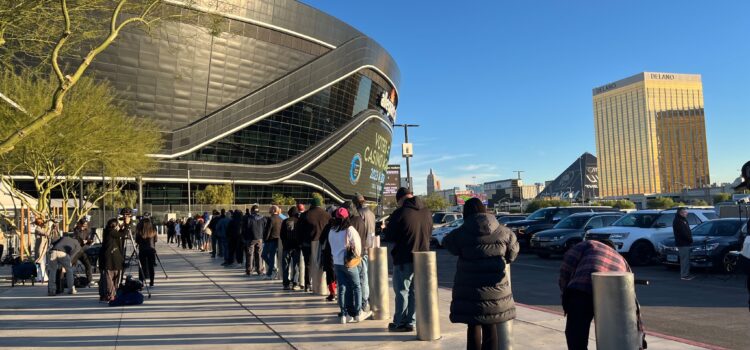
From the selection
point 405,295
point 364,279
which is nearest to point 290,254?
point 364,279

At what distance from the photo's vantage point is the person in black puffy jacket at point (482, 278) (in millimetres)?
5035

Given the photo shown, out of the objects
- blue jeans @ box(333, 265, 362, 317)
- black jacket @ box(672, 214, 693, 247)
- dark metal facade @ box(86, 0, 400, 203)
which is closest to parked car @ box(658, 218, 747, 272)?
black jacket @ box(672, 214, 693, 247)

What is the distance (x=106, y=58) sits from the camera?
59594mm

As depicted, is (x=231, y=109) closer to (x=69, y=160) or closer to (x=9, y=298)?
(x=69, y=160)

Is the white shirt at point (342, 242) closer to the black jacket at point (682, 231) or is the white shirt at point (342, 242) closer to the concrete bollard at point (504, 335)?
the concrete bollard at point (504, 335)

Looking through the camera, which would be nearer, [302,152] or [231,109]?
[231,109]

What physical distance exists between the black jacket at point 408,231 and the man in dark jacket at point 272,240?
6.25 meters

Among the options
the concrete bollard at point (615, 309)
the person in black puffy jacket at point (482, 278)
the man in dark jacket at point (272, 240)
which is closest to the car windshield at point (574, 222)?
the man in dark jacket at point (272, 240)

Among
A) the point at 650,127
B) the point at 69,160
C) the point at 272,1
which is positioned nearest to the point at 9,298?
the point at 69,160

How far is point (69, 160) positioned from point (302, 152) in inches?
2056

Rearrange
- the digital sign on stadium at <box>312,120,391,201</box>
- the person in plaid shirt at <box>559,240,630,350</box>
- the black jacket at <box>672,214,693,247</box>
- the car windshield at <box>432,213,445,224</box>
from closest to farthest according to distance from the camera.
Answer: the person in plaid shirt at <box>559,240,630,350</box> < the black jacket at <box>672,214,693,247</box> < the car windshield at <box>432,213,445,224</box> < the digital sign on stadium at <box>312,120,391,201</box>

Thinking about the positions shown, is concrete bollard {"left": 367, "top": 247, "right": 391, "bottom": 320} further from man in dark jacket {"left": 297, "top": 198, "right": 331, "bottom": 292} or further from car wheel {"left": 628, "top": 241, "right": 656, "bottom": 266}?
car wheel {"left": 628, "top": 241, "right": 656, "bottom": 266}

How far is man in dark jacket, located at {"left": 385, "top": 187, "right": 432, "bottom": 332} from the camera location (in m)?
7.27

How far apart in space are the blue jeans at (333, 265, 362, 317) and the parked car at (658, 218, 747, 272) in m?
10.2
